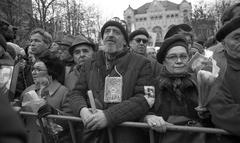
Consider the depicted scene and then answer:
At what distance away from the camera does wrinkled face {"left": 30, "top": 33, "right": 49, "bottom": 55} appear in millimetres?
4824

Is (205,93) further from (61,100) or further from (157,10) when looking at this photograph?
(157,10)

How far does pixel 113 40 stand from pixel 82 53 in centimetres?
138

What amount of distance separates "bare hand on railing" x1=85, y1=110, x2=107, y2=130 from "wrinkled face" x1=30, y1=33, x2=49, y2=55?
102 inches

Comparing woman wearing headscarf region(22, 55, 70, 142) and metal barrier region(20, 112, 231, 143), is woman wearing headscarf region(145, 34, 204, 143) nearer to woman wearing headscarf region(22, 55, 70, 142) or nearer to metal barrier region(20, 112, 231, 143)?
metal barrier region(20, 112, 231, 143)

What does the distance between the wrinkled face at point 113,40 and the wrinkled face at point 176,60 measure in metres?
0.58

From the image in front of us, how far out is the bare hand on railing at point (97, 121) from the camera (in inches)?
101

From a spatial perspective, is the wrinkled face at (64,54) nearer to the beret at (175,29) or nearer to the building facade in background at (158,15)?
the beret at (175,29)

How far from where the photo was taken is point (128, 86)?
2.88 meters

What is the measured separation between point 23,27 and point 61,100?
17661 mm

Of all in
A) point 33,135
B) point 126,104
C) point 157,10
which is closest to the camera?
point 126,104

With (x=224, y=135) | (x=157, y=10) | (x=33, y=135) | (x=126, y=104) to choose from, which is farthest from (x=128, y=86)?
(x=157, y=10)

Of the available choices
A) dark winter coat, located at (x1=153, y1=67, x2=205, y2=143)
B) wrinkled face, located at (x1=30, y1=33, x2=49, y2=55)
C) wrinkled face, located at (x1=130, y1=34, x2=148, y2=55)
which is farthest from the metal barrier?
wrinkled face, located at (x1=130, y1=34, x2=148, y2=55)

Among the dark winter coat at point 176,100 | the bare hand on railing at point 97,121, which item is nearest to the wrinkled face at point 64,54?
the dark winter coat at point 176,100

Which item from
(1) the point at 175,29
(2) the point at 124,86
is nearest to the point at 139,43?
(1) the point at 175,29
